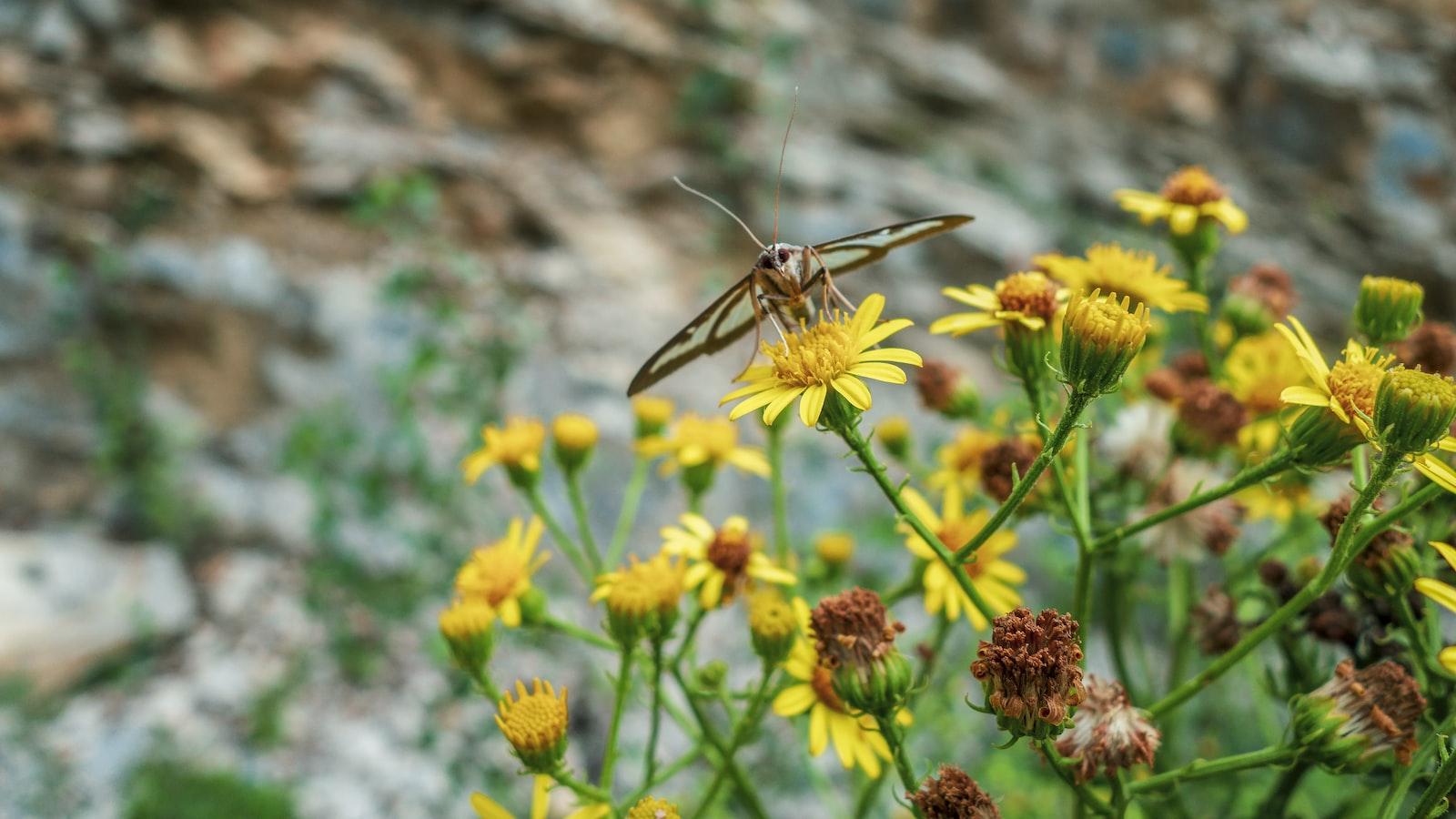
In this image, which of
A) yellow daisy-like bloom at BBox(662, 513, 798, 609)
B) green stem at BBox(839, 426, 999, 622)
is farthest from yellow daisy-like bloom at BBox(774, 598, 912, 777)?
green stem at BBox(839, 426, 999, 622)

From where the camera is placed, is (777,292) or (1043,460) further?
(777,292)

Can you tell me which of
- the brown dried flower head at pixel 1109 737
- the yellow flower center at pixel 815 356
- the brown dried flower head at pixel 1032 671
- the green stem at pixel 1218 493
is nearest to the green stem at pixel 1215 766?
the brown dried flower head at pixel 1109 737

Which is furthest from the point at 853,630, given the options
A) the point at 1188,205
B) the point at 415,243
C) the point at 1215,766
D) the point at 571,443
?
the point at 415,243

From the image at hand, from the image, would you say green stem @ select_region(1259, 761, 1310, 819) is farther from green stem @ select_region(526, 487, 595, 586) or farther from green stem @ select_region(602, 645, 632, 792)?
green stem @ select_region(526, 487, 595, 586)

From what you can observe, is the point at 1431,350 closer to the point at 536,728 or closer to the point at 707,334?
the point at 707,334

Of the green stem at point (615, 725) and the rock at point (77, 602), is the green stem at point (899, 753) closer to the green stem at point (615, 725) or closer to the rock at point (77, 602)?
the green stem at point (615, 725)

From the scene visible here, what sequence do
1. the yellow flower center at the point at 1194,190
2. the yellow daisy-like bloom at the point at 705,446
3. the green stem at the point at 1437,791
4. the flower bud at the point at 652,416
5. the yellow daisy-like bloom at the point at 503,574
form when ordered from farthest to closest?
the flower bud at the point at 652,416 < the yellow daisy-like bloom at the point at 705,446 < the yellow flower center at the point at 1194,190 < the yellow daisy-like bloom at the point at 503,574 < the green stem at the point at 1437,791
